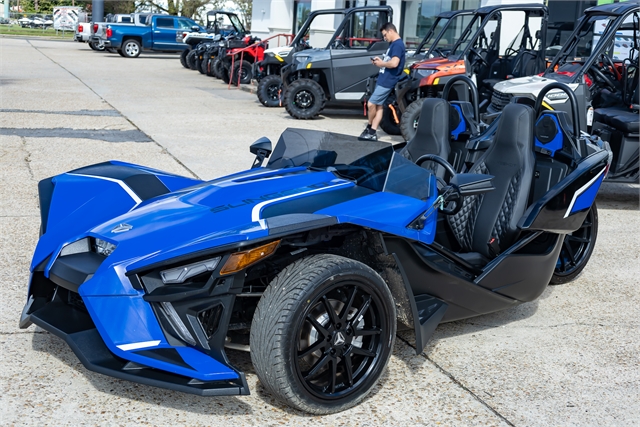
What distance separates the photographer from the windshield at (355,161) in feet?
12.3

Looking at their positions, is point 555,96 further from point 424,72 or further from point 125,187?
point 125,187

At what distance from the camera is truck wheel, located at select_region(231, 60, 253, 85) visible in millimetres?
20034

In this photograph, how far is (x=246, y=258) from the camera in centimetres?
315

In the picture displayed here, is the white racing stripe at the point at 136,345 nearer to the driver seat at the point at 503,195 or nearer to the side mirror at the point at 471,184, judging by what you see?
the side mirror at the point at 471,184

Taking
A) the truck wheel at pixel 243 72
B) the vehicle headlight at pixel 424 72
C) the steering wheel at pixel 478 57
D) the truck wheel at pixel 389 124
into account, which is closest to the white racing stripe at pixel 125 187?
the vehicle headlight at pixel 424 72

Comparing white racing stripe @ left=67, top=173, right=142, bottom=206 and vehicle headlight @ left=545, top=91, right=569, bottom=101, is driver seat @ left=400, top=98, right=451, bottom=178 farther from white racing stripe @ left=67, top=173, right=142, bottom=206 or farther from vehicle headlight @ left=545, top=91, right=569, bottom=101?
vehicle headlight @ left=545, top=91, right=569, bottom=101

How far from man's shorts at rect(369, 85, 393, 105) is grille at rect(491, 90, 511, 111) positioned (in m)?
1.96

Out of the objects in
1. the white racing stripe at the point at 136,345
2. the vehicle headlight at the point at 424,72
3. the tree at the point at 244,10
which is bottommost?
the white racing stripe at the point at 136,345

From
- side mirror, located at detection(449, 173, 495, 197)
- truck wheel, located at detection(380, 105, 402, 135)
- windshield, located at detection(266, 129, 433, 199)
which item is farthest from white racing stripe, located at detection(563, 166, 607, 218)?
truck wheel, located at detection(380, 105, 402, 135)

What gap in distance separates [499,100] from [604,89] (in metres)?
1.33

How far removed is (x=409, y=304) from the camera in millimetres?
3621

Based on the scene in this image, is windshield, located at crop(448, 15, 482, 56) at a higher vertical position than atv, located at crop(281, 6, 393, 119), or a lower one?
higher

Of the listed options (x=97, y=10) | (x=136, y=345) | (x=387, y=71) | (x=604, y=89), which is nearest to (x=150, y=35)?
(x=97, y=10)

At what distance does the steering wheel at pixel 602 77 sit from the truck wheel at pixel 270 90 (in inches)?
285
